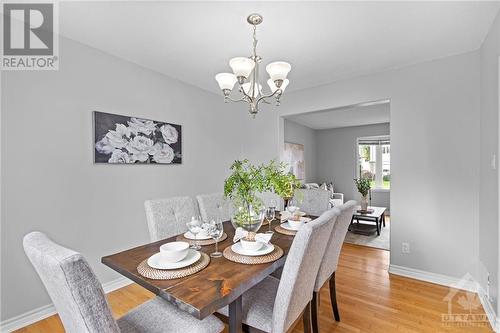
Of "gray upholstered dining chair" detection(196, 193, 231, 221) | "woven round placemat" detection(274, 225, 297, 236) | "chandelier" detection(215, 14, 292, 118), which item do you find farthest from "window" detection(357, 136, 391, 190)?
"chandelier" detection(215, 14, 292, 118)

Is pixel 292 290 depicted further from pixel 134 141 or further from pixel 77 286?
pixel 134 141

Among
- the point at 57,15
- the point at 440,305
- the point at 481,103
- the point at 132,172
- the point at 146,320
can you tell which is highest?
the point at 57,15

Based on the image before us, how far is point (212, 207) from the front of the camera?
239cm

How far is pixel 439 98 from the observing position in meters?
2.55

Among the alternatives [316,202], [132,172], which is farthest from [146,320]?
[316,202]

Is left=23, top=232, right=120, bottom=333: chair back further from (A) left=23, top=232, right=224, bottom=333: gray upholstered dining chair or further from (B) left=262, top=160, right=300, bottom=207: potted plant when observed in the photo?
(B) left=262, top=160, right=300, bottom=207: potted plant

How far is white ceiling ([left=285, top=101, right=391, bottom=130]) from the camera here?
4816mm

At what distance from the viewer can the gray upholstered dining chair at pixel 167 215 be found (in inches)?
74.1

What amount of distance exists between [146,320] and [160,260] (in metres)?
0.29

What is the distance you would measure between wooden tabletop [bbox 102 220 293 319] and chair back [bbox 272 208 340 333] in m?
0.13

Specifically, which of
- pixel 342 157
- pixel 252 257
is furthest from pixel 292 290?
pixel 342 157

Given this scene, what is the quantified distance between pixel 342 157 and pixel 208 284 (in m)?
6.56

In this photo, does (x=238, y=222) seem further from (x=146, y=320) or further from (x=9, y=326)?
(x=9, y=326)

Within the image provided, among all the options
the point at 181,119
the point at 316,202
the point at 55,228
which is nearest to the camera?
the point at 55,228
